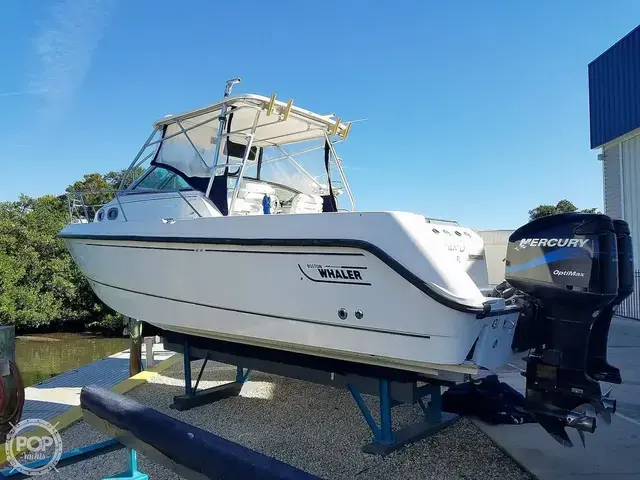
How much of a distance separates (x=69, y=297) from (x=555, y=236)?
21.2 metres

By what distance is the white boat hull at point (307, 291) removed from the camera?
2965 mm

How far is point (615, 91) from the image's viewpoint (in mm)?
12391

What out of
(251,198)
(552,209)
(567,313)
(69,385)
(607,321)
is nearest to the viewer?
(567,313)

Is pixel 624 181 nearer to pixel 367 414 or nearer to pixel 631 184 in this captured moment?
pixel 631 184

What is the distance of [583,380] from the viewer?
267cm

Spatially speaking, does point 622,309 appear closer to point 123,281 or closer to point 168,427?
point 123,281

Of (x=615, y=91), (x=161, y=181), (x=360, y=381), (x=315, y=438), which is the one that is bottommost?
(x=315, y=438)

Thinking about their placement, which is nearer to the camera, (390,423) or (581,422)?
(581,422)

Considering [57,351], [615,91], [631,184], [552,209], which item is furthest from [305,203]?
[552,209]

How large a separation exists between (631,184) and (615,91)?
2322mm

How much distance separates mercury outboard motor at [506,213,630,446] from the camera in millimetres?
2645

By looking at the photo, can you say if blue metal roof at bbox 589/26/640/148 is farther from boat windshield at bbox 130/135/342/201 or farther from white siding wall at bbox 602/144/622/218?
boat windshield at bbox 130/135/342/201

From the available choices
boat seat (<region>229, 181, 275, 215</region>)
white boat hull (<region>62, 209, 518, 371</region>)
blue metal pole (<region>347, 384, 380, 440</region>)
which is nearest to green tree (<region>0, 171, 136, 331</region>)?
boat seat (<region>229, 181, 275, 215</region>)

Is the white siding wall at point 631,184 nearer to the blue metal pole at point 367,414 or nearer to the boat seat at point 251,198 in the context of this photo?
the boat seat at point 251,198
